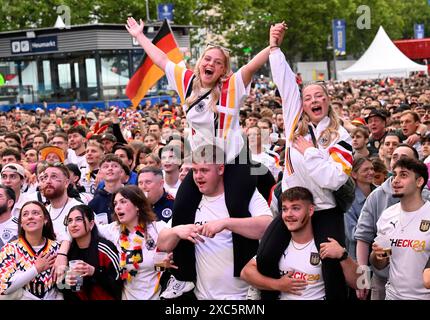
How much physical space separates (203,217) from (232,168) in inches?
15.4

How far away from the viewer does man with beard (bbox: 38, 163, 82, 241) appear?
746 centimetres

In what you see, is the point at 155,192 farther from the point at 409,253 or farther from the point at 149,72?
the point at 149,72

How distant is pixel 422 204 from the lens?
5.88 metres

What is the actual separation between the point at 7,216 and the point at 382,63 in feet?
115

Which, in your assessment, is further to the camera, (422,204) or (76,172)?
(76,172)

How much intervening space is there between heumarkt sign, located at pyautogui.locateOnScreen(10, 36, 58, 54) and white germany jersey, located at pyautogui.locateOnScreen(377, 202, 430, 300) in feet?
105

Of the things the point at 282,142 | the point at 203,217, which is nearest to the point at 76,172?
the point at 282,142

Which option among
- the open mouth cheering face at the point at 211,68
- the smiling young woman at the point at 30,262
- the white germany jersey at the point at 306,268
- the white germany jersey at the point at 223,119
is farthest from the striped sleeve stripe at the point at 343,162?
the smiling young woman at the point at 30,262

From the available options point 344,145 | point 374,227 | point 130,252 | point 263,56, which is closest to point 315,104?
point 344,145

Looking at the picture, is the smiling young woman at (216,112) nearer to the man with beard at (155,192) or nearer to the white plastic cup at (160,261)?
the white plastic cup at (160,261)

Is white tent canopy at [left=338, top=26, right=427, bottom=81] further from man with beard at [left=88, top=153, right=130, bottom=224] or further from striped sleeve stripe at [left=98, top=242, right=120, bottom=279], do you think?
striped sleeve stripe at [left=98, top=242, right=120, bottom=279]

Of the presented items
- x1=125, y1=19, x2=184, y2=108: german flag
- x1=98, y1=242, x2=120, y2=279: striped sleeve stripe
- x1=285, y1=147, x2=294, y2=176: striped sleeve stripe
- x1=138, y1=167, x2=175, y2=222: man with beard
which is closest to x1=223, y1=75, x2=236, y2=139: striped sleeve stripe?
x1=285, y1=147, x2=294, y2=176: striped sleeve stripe
